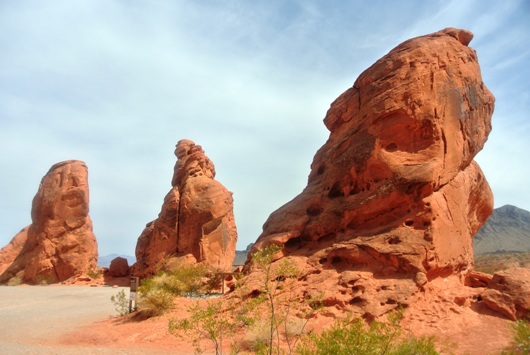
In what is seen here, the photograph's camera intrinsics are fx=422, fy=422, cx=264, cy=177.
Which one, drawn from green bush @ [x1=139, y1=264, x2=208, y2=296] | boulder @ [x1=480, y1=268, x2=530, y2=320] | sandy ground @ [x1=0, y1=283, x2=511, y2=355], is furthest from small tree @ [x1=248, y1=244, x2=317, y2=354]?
boulder @ [x1=480, y1=268, x2=530, y2=320]

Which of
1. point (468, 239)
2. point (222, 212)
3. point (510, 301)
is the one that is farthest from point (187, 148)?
point (510, 301)

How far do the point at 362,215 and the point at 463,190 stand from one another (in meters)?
3.43

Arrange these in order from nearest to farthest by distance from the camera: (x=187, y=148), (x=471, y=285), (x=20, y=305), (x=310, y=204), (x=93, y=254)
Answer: (x=471, y=285) → (x=310, y=204) → (x=20, y=305) → (x=187, y=148) → (x=93, y=254)

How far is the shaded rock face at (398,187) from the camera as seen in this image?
38.5 ft

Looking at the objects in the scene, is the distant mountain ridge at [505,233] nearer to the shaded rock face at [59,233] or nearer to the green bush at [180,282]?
the shaded rock face at [59,233]

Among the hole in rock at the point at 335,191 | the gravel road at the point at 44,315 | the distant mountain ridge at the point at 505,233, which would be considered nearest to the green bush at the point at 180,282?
the gravel road at the point at 44,315

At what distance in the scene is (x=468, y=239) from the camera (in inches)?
536

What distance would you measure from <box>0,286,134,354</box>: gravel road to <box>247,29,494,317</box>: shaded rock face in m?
6.73

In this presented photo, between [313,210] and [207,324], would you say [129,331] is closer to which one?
[313,210]

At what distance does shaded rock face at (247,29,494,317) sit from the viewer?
11.7 m

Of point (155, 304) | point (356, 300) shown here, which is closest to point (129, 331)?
point (155, 304)

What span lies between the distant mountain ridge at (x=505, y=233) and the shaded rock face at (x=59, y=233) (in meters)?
59.2

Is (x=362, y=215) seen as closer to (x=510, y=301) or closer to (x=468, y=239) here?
(x=468, y=239)

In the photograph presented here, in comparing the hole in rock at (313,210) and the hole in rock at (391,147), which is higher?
the hole in rock at (391,147)
